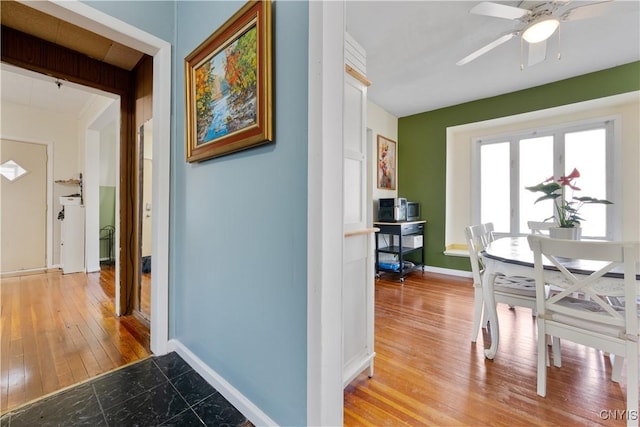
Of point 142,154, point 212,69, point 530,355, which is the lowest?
point 530,355

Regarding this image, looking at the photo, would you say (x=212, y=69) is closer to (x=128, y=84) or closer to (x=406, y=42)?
(x=128, y=84)

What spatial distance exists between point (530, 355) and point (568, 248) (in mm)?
1016

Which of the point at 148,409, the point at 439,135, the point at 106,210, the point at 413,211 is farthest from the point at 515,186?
the point at 106,210

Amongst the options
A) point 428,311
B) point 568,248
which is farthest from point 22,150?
point 568,248

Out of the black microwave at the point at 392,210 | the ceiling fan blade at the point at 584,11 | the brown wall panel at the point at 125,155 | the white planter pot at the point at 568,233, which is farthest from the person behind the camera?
the black microwave at the point at 392,210

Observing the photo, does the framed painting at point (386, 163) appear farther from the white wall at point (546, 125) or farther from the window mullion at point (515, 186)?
the window mullion at point (515, 186)

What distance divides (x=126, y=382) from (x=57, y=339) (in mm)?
971

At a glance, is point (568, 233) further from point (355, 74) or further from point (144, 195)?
point (144, 195)

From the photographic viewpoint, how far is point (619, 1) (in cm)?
192

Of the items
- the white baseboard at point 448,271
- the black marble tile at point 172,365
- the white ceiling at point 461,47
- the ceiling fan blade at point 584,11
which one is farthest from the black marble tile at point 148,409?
the white baseboard at point 448,271

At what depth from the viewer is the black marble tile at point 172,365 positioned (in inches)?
63.4

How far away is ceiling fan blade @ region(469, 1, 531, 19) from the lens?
167 cm

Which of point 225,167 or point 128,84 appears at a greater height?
point 128,84

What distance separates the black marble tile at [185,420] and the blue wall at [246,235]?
0.67 ft
